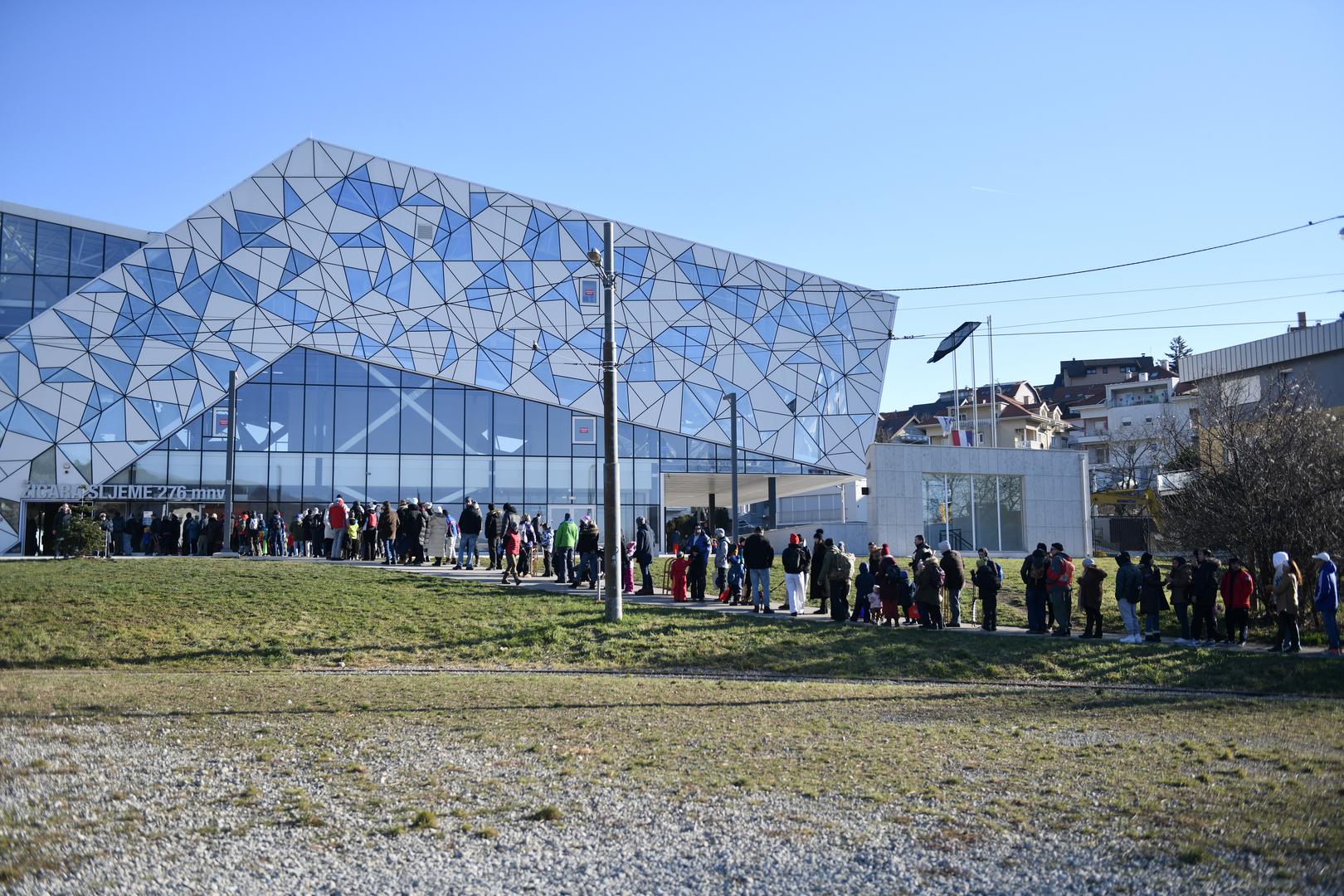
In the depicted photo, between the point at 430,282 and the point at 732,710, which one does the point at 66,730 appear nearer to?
the point at 732,710

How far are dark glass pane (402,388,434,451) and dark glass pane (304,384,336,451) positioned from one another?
9.24 ft

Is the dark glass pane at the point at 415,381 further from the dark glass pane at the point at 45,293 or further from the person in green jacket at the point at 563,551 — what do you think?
the person in green jacket at the point at 563,551

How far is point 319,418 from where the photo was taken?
143ft

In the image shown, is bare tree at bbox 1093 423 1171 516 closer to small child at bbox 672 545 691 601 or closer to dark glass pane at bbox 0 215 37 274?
small child at bbox 672 545 691 601

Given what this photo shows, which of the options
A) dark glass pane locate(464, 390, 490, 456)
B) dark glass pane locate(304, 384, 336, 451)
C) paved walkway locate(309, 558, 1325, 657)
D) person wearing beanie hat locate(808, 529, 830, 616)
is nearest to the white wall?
dark glass pane locate(464, 390, 490, 456)

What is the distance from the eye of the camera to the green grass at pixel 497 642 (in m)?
18.2

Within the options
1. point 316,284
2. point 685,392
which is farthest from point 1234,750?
point 316,284

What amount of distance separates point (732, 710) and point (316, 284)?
36.2 metres

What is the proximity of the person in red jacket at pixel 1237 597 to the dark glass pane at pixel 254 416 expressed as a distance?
34861mm

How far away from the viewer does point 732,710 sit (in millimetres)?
13859

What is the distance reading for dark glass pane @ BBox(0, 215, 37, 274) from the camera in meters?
45.6

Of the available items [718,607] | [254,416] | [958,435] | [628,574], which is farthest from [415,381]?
[718,607]

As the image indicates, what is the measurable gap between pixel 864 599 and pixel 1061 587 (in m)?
3.89

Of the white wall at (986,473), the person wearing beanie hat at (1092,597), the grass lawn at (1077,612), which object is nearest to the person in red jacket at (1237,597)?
the grass lawn at (1077,612)
